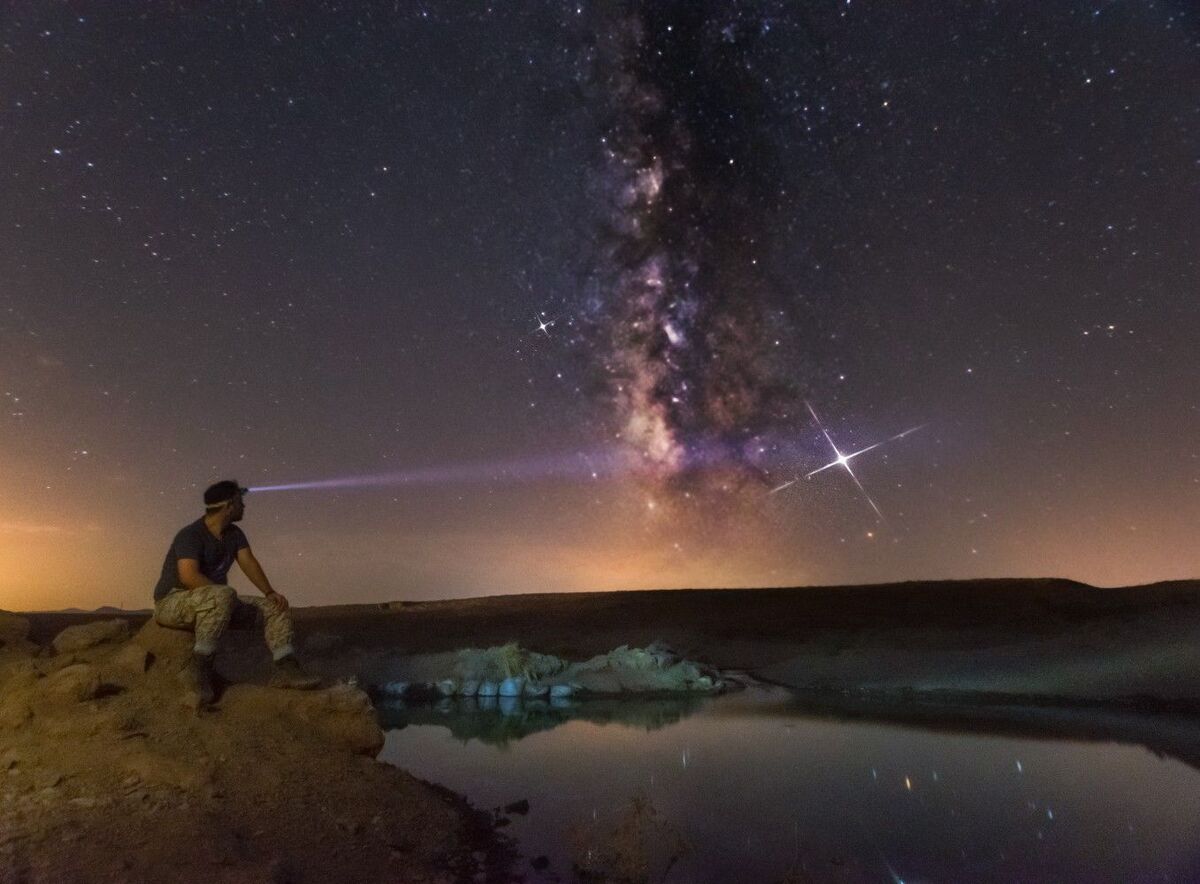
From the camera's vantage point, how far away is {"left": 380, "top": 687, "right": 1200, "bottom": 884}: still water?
582 centimetres

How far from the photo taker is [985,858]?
5.98 m

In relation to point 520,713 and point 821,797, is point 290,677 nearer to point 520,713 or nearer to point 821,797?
point 821,797

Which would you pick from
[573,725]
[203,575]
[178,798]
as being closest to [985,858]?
[178,798]

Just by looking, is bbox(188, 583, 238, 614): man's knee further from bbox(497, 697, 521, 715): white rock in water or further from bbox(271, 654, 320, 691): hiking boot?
bbox(497, 697, 521, 715): white rock in water

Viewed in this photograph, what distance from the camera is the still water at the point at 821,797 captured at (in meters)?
5.82

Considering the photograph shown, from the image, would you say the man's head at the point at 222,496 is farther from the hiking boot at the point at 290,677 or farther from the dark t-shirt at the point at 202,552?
the hiking boot at the point at 290,677

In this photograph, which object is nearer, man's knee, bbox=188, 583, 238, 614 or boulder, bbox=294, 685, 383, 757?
man's knee, bbox=188, 583, 238, 614

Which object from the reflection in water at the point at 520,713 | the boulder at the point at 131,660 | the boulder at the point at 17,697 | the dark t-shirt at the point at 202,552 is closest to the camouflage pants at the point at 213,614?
the dark t-shirt at the point at 202,552

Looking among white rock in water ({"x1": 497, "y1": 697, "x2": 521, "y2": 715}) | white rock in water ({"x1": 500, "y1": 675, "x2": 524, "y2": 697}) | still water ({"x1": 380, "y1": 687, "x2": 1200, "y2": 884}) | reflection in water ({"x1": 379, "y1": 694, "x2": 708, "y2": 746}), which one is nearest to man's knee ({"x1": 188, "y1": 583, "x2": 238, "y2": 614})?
still water ({"x1": 380, "y1": 687, "x2": 1200, "y2": 884})

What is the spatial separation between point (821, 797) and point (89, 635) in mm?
7293

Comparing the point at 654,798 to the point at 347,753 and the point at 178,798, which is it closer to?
the point at 347,753

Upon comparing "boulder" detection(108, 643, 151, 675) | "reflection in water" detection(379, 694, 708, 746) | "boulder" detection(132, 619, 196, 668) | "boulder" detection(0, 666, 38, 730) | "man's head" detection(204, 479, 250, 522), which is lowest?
"reflection in water" detection(379, 694, 708, 746)

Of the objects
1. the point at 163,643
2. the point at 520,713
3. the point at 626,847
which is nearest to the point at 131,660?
the point at 163,643

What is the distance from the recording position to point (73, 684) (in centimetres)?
624
